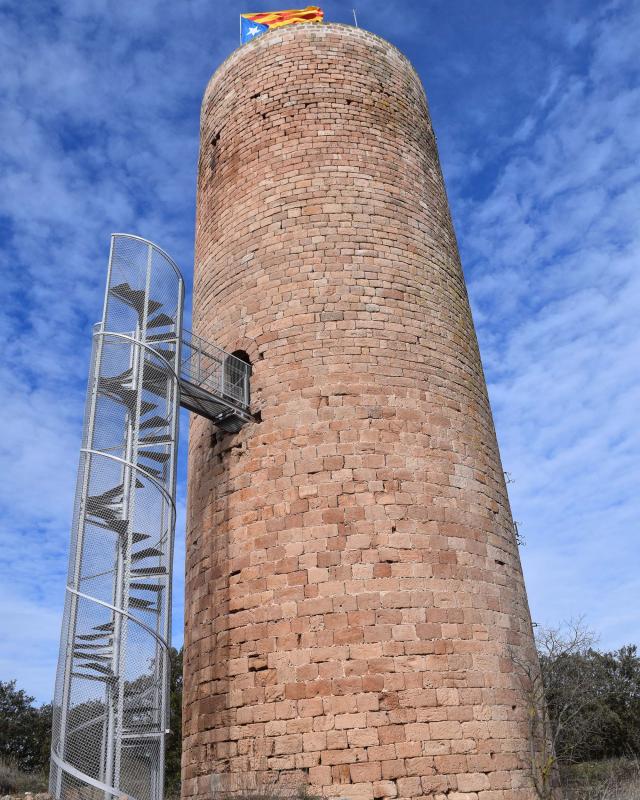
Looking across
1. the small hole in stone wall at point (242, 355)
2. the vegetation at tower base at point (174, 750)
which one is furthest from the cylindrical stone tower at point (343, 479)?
the vegetation at tower base at point (174, 750)

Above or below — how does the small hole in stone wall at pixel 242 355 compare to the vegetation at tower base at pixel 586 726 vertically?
above

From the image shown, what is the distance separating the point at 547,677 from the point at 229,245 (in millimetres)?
6934

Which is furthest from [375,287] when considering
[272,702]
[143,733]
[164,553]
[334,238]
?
[143,733]

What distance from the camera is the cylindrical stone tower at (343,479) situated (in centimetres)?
676

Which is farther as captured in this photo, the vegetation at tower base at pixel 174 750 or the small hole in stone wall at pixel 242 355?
the vegetation at tower base at pixel 174 750

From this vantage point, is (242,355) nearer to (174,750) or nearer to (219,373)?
(219,373)

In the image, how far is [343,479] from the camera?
773 cm

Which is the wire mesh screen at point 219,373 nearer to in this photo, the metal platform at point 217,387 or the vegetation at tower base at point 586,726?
the metal platform at point 217,387

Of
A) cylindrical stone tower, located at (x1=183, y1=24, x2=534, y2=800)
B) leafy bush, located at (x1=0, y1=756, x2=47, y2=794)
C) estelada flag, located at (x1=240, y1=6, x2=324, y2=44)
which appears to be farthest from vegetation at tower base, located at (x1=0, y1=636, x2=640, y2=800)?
estelada flag, located at (x1=240, y1=6, x2=324, y2=44)

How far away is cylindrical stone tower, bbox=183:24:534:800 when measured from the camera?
6758mm

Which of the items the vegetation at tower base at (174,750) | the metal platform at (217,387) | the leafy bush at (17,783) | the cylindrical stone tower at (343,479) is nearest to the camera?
the cylindrical stone tower at (343,479)

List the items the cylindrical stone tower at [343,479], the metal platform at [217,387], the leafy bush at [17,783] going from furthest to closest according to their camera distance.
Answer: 1. the leafy bush at [17,783]
2. the metal platform at [217,387]
3. the cylindrical stone tower at [343,479]

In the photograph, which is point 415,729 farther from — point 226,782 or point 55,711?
point 55,711

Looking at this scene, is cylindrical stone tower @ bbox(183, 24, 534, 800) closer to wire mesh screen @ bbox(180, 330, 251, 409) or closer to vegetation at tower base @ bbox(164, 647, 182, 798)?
wire mesh screen @ bbox(180, 330, 251, 409)
